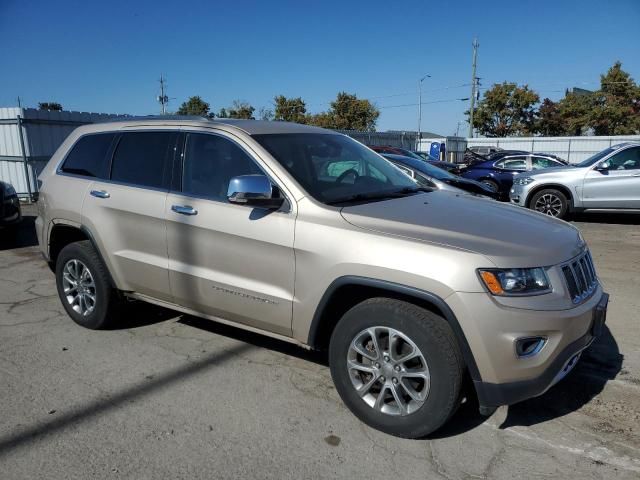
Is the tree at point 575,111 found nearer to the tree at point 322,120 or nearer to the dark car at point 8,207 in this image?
the tree at point 322,120

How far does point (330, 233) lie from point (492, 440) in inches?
60.3

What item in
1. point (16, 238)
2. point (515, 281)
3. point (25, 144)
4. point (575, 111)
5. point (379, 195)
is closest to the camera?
point (515, 281)

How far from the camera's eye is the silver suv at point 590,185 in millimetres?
A: 10273

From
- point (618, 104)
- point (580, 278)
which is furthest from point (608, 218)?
point (618, 104)

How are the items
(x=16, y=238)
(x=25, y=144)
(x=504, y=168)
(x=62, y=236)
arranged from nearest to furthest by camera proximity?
(x=62, y=236), (x=16, y=238), (x=25, y=144), (x=504, y=168)

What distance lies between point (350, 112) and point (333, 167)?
5446 cm

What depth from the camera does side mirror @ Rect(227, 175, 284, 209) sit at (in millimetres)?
3225

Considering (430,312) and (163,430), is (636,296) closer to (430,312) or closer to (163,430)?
(430,312)

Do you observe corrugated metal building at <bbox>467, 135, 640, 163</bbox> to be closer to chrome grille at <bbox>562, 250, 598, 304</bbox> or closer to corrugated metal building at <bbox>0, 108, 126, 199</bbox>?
corrugated metal building at <bbox>0, 108, 126, 199</bbox>

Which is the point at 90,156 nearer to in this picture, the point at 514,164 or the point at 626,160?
the point at 626,160

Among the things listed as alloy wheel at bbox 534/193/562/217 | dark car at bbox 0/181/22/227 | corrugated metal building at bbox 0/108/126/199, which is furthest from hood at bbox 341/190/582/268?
corrugated metal building at bbox 0/108/126/199

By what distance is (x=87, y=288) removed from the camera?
4.59 metres

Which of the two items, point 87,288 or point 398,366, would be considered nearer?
point 398,366

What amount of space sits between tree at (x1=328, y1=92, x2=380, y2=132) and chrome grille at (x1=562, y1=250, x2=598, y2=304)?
54.2 m
